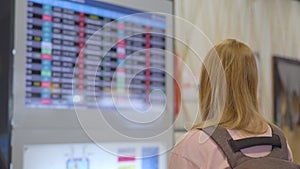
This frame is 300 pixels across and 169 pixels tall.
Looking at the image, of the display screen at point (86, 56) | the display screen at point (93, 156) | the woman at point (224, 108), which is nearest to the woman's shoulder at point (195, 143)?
the woman at point (224, 108)

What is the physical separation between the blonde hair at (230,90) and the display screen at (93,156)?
0.45 m

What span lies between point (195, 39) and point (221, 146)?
1.06 ft

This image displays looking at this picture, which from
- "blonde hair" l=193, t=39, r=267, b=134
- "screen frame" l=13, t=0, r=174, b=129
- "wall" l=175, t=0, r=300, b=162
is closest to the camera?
"blonde hair" l=193, t=39, r=267, b=134

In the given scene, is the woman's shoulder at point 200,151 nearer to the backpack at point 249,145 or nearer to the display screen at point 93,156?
the backpack at point 249,145

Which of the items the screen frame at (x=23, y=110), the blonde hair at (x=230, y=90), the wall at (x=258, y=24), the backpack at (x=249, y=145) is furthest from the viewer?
the wall at (x=258, y=24)

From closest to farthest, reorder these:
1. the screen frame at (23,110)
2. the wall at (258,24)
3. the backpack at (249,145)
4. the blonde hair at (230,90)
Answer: the backpack at (249,145)
the blonde hair at (230,90)
the screen frame at (23,110)
the wall at (258,24)

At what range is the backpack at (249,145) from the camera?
3.61 ft

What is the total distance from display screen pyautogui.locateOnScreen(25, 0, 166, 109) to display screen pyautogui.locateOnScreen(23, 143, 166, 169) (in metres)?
0.15

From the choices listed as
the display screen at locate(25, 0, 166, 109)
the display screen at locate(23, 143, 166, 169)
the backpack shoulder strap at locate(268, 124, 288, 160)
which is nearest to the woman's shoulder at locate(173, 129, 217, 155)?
the backpack shoulder strap at locate(268, 124, 288, 160)

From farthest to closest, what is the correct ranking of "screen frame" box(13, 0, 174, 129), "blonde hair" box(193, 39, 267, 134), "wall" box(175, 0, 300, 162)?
"wall" box(175, 0, 300, 162) < "screen frame" box(13, 0, 174, 129) < "blonde hair" box(193, 39, 267, 134)

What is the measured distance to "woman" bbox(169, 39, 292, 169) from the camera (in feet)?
3.93

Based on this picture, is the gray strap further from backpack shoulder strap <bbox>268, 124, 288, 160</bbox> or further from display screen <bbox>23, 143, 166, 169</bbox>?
display screen <bbox>23, 143, 166, 169</bbox>

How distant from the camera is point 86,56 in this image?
1479mm

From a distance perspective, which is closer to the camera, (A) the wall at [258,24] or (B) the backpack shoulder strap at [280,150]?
(B) the backpack shoulder strap at [280,150]
